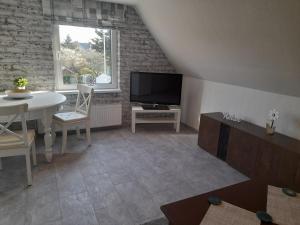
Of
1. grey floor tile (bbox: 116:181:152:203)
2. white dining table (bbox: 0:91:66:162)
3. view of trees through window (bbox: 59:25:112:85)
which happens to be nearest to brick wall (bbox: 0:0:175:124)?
view of trees through window (bbox: 59:25:112:85)

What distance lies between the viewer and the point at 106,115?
3922 millimetres

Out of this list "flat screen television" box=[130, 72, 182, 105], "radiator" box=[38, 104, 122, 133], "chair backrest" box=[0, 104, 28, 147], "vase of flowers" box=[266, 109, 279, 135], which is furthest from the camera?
"flat screen television" box=[130, 72, 182, 105]

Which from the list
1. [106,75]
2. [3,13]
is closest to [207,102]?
[106,75]

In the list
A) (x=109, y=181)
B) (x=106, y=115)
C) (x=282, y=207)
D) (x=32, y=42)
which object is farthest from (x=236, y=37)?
(x=32, y=42)

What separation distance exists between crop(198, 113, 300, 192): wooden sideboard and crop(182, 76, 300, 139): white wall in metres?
0.16

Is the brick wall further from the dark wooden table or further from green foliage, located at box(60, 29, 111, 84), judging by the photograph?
the dark wooden table

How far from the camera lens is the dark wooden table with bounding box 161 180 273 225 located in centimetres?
109

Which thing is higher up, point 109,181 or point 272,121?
point 272,121

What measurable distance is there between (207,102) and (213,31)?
5.33 feet

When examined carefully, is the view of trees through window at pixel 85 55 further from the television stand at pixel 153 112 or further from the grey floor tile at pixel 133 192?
the grey floor tile at pixel 133 192

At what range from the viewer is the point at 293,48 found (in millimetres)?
1875

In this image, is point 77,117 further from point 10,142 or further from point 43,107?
point 10,142

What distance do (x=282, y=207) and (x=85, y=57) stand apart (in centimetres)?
358

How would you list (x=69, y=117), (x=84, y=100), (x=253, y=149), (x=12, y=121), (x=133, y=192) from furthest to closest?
1. (x=84, y=100)
2. (x=69, y=117)
3. (x=253, y=149)
4. (x=133, y=192)
5. (x=12, y=121)
